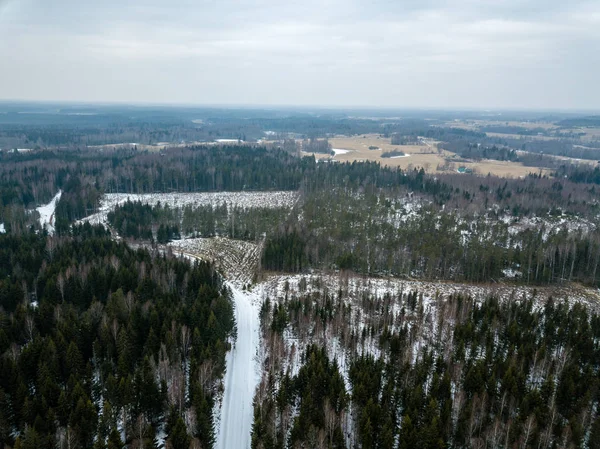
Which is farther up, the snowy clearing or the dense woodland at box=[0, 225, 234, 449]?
the dense woodland at box=[0, 225, 234, 449]

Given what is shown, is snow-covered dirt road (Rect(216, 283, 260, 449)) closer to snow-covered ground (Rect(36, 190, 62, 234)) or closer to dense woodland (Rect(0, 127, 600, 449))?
dense woodland (Rect(0, 127, 600, 449))

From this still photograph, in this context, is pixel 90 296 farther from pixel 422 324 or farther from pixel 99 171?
pixel 99 171

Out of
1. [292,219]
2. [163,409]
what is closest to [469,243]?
[292,219]

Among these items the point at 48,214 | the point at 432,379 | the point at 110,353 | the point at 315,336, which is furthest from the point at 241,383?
the point at 48,214

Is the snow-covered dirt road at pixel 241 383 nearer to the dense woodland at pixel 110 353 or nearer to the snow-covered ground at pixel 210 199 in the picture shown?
the dense woodland at pixel 110 353

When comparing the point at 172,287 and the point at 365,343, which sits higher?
the point at 172,287

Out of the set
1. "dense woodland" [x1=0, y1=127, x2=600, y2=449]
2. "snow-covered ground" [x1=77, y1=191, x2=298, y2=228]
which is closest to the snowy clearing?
"dense woodland" [x1=0, y1=127, x2=600, y2=449]

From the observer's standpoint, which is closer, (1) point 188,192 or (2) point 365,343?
(2) point 365,343

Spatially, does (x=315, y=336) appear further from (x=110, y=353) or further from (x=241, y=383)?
(x=110, y=353)
